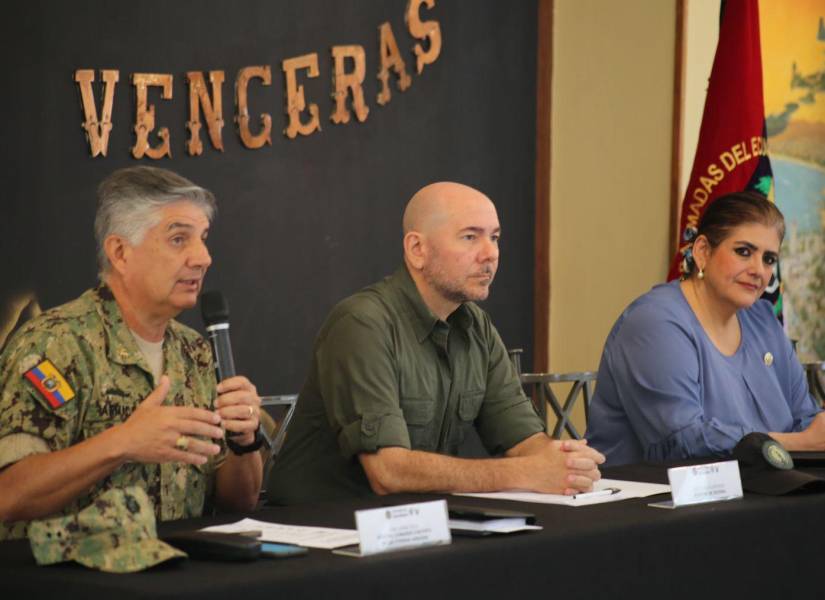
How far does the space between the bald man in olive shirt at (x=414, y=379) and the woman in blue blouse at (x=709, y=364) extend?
329 mm

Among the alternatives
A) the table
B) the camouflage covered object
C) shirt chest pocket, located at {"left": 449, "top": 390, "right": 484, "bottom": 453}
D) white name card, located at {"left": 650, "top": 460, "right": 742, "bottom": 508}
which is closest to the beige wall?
shirt chest pocket, located at {"left": 449, "top": 390, "right": 484, "bottom": 453}

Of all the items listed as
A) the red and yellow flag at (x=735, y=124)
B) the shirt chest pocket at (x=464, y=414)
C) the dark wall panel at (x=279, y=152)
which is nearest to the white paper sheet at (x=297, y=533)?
the shirt chest pocket at (x=464, y=414)

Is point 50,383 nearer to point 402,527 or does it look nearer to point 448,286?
point 402,527

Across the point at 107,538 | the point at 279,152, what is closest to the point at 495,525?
the point at 107,538

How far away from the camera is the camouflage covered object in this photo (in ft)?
5.28

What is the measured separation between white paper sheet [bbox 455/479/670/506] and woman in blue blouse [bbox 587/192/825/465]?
0.60 meters

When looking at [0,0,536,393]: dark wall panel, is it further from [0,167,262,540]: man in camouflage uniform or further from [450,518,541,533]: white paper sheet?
[450,518,541,533]: white paper sheet

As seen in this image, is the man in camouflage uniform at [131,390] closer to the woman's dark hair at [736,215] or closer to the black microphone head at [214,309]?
the black microphone head at [214,309]

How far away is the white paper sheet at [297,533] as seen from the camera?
1.80 m

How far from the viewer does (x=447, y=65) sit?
4.94 m

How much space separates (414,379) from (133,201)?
72 cm

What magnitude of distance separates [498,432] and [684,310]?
0.65m

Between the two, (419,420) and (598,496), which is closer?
(598,496)

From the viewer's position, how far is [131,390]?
2.37 metres
